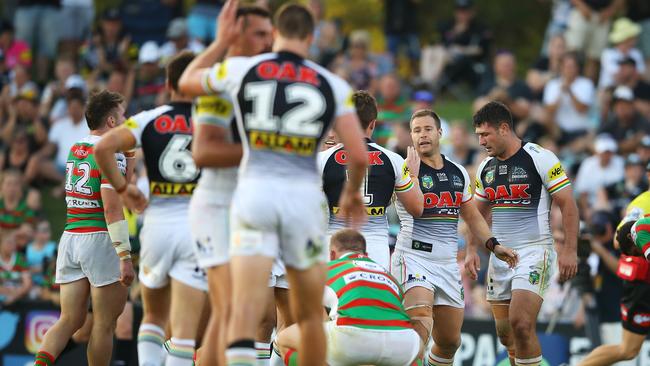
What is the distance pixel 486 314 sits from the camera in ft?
55.1

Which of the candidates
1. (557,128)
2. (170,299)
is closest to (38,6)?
(557,128)

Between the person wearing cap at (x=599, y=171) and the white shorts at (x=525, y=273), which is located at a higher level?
the person wearing cap at (x=599, y=171)

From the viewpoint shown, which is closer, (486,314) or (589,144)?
(486,314)

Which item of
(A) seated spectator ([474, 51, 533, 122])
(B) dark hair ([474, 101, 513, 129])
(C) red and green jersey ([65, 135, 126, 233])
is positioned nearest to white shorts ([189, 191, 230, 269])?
(C) red and green jersey ([65, 135, 126, 233])

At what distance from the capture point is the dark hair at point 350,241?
10523 millimetres

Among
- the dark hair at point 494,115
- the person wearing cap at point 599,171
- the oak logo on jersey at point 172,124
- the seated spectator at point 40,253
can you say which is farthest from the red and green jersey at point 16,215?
the oak logo on jersey at point 172,124

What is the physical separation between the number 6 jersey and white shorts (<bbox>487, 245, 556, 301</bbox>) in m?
4.14

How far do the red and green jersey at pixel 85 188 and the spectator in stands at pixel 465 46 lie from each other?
13.2m

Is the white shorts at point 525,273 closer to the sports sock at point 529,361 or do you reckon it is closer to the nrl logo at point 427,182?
the sports sock at point 529,361

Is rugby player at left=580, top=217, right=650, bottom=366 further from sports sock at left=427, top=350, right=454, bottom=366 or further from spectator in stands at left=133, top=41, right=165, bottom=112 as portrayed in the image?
spectator in stands at left=133, top=41, right=165, bottom=112

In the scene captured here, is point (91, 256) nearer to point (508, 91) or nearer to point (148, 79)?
point (148, 79)

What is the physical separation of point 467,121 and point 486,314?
6668 mm

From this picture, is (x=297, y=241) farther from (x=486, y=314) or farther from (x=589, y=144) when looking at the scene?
(x=589, y=144)

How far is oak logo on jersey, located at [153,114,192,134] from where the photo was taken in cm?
915
